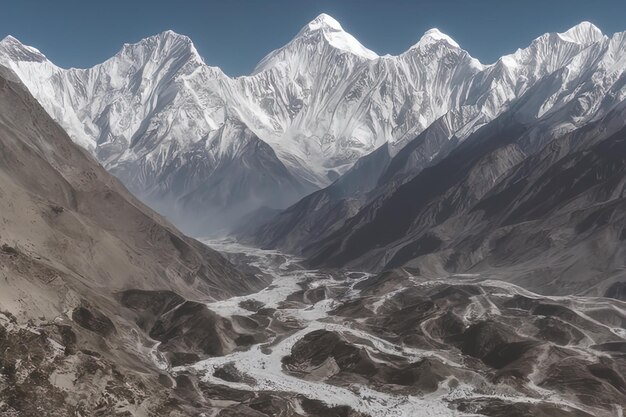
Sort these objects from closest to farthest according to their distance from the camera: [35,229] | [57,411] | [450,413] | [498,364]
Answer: [57,411] → [450,413] → [498,364] → [35,229]

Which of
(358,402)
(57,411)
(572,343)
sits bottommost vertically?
(57,411)

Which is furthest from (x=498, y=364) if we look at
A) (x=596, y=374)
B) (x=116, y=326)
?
(x=116, y=326)

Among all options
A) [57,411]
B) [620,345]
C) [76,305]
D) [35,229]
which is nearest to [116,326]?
[76,305]

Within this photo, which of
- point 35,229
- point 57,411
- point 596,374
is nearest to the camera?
point 57,411

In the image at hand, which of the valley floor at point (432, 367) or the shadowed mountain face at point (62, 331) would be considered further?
the valley floor at point (432, 367)

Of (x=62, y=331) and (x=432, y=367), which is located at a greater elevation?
(x=432, y=367)

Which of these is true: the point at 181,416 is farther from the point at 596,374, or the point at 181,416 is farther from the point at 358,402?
the point at 596,374

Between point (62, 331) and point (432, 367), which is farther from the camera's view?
point (432, 367)

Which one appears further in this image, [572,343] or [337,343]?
[572,343]

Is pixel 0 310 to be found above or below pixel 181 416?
above

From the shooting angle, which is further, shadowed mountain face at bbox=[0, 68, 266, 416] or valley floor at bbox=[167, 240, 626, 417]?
valley floor at bbox=[167, 240, 626, 417]
